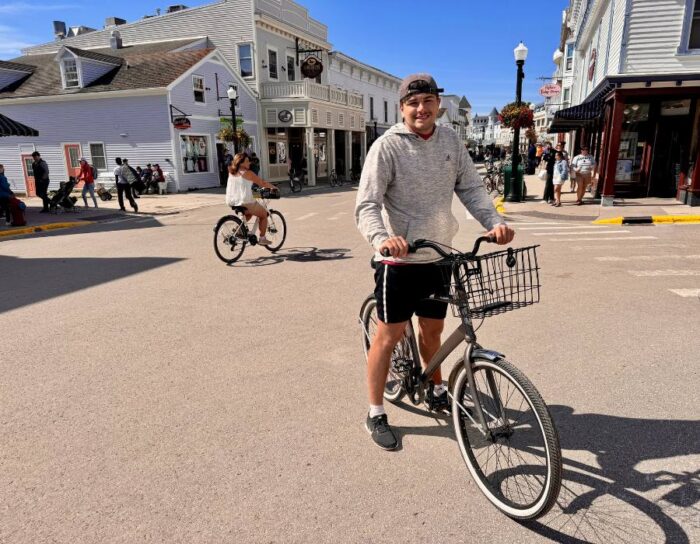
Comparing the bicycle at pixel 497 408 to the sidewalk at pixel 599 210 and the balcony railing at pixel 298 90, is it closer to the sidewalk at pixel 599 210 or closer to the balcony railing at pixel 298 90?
the sidewalk at pixel 599 210

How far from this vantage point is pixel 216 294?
6617mm

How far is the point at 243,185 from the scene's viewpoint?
8281mm

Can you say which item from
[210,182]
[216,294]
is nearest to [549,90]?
[210,182]

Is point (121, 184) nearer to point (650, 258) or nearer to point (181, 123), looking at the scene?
point (181, 123)

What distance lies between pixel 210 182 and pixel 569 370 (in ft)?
79.4

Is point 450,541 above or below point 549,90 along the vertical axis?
below

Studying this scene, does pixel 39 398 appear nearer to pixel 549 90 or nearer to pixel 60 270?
pixel 60 270

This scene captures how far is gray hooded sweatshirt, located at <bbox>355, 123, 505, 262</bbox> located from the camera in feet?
9.07

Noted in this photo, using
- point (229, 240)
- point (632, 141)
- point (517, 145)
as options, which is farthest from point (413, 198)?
point (632, 141)

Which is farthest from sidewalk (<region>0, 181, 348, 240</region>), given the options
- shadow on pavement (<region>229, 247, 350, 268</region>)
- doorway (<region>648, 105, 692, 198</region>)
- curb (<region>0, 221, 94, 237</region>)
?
doorway (<region>648, 105, 692, 198</region>)

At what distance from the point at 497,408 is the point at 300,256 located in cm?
660

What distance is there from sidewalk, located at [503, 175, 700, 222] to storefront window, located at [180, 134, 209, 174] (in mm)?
15106

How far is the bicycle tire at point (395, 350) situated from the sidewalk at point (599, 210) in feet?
34.2

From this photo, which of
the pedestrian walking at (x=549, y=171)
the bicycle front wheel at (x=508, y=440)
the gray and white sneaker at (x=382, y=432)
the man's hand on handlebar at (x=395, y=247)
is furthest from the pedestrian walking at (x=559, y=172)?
the man's hand on handlebar at (x=395, y=247)
